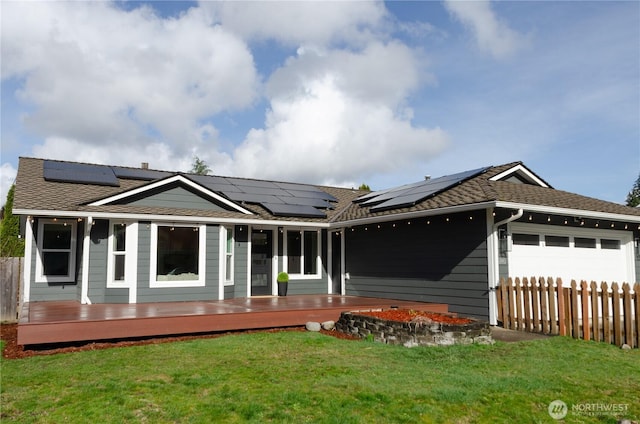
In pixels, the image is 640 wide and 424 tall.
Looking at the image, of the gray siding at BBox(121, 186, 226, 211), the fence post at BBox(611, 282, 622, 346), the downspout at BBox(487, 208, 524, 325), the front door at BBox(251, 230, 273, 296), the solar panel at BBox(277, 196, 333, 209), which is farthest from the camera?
the solar panel at BBox(277, 196, 333, 209)

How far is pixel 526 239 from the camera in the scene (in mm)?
11047

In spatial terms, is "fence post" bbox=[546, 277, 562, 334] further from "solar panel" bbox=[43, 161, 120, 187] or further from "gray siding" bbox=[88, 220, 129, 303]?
"solar panel" bbox=[43, 161, 120, 187]

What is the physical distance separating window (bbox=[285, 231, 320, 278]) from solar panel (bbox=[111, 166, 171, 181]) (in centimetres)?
465

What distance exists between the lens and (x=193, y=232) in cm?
1213

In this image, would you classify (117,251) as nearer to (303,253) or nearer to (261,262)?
(261,262)

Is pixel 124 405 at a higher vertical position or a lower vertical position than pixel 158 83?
lower

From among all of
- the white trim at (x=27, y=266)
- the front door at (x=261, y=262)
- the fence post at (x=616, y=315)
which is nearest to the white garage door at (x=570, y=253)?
the fence post at (x=616, y=315)

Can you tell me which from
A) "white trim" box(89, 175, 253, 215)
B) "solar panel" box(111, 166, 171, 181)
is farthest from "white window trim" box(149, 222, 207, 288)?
"solar panel" box(111, 166, 171, 181)

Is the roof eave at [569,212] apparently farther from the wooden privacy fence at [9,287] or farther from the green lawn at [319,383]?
the wooden privacy fence at [9,287]

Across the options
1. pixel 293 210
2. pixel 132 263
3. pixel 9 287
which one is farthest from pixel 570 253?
pixel 9 287

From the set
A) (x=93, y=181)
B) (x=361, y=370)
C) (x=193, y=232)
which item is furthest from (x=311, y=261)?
(x=361, y=370)

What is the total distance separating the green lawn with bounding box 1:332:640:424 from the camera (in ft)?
14.8

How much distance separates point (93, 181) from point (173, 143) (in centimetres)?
3368

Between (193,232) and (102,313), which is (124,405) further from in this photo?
(193,232)
